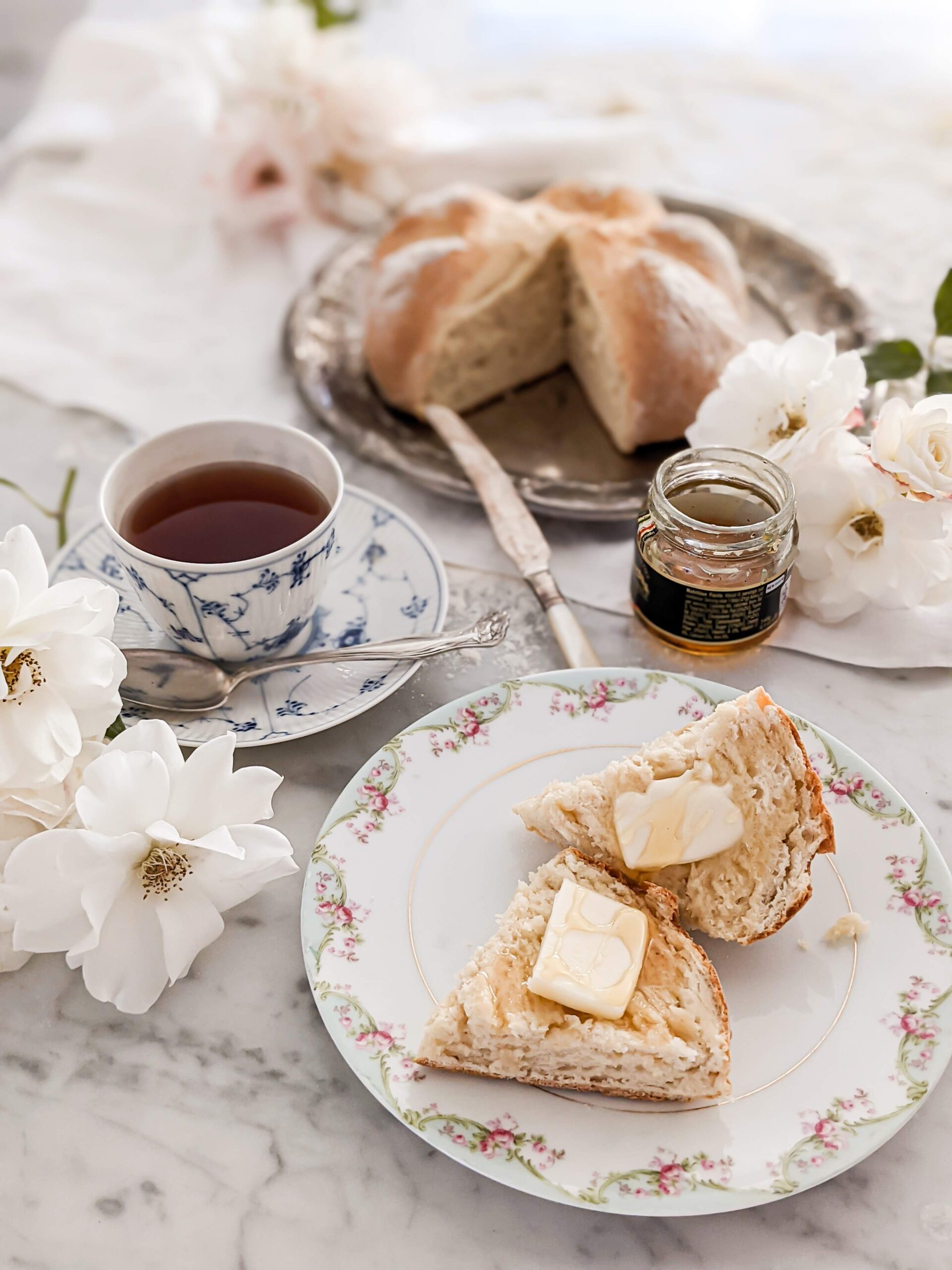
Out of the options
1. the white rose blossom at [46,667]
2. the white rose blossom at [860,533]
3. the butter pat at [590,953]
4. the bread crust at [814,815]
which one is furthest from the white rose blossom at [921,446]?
the white rose blossom at [46,667]

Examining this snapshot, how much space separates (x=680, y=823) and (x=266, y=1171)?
0.68 metres

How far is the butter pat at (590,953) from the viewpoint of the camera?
50.9 inches

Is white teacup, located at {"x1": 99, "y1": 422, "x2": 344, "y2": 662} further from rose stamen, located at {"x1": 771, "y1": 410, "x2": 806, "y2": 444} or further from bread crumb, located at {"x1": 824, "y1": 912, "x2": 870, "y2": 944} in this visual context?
bread crumb, located at {"x1": 824, "y1": 912, "x2": 870, "y2": 944}

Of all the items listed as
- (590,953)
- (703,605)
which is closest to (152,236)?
(703,605)

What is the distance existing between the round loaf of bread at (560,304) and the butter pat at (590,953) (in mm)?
1231

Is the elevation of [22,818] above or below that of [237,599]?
below

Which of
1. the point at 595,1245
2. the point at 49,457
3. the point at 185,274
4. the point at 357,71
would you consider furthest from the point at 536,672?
the point at 357,71

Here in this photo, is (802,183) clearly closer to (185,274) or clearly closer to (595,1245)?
(185,274)

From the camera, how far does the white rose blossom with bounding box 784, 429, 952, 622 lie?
6.12 feet

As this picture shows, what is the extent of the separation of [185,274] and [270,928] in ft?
6.60

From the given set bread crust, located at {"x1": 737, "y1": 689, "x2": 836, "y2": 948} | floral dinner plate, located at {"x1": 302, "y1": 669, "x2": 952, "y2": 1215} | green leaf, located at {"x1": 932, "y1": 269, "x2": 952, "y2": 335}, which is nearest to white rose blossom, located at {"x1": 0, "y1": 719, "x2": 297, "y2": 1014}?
floral dinner plate, located at {"x1": 302, "y1": 669, "x2": 952, "y2": 1215}

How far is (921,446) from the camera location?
180 centimetres

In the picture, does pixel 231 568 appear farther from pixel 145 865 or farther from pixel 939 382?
pixel 939 382

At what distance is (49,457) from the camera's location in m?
2.44
